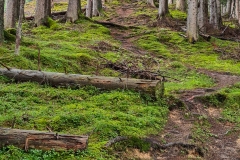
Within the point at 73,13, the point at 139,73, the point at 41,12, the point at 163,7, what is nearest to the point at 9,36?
the point at 139,73

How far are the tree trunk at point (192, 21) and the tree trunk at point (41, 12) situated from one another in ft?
25.5

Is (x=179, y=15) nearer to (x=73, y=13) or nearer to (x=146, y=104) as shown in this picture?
(x=73, y=13)

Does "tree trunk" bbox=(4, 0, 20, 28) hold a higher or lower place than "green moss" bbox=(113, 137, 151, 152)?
higher

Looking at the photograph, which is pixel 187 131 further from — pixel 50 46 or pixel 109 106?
pixel 50 46

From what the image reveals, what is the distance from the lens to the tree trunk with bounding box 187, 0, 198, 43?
1766 centimetres

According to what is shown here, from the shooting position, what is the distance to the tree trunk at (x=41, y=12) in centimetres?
1691

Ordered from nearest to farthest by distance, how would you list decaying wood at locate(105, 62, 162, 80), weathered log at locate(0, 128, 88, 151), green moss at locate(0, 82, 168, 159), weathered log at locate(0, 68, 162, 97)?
weathered log at locate(0, 128, 88, 151) < green moss at locate(0, 82, 168, 159) < weathered log at locate(0, 68, 162, 97) < decaying wood at locate(105, 62, 162, 80)

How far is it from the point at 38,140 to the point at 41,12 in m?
13.1

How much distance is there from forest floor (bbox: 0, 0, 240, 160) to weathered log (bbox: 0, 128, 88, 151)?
29cm

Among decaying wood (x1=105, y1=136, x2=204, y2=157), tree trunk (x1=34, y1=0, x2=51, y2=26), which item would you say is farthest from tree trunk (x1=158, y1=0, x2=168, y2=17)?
decaying wood (x1=105, y1=136, x2=204, y2=157)

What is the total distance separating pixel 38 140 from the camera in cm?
534

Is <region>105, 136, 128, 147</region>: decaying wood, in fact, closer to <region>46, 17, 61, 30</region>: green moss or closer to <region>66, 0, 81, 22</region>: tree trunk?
<region>46, 17, 61, 30</region>: green moss

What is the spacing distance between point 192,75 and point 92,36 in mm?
6663

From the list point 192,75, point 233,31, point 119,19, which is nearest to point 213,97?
point 192,75
